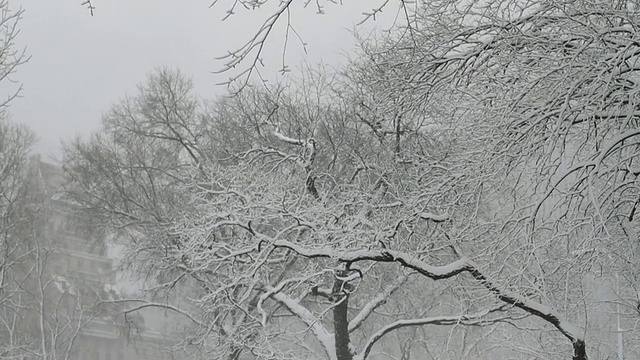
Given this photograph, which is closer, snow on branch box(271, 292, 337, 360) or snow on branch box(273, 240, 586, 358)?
snow on branch box(273, 240, 586, 358)

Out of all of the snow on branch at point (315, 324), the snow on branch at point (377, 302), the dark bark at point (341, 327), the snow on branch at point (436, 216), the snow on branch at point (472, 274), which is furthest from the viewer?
the snow on branch at point (377, 302)

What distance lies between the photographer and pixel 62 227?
31734 millimetres

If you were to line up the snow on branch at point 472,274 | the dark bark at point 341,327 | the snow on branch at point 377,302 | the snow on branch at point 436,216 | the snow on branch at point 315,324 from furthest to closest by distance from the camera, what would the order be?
the snow on branch at point 377,302, the snow on branch at point 315,324, the dark bark at point 341,327, the snow on branch at point 436,216, the snow on branch at point 472,274

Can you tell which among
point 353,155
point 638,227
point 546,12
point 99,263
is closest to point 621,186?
point 546,12

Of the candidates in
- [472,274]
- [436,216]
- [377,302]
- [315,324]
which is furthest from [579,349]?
[315,324]

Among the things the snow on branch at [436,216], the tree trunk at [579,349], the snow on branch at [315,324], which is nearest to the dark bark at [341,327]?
the snow on branch at [315,324]

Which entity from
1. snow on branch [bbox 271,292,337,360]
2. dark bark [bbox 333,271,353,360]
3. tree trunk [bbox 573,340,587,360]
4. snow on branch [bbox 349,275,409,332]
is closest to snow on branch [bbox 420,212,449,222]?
tree trunk [bbox 573,340,587,360]

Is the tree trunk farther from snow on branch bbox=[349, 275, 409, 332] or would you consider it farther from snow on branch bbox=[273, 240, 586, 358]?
snow on branch bbox=[349, 275, 409, 332]

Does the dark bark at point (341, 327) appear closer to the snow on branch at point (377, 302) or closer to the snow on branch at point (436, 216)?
the snow on branch at point (377, 302)

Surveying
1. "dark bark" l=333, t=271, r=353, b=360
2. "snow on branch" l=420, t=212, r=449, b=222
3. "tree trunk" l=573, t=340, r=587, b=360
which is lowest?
"tree trunk" l=573, t=340, r=587, b=360

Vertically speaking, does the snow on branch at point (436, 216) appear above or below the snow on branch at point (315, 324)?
above

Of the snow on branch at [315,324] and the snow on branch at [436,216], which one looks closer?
the snow on branch at [436,216]

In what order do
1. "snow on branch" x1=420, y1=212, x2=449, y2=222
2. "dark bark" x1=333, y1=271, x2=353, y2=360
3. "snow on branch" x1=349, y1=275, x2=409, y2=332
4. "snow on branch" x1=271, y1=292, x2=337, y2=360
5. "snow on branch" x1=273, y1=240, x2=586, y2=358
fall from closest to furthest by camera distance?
"snow on branch" x1=273, y1=240, x2=586, y2=358
"snow on branch" x1=420, y1=212, x2=449, y2=222
"dark bark" x1=333, y1=271, x2=353, y2=360
"snow on branch" x1=271, y1=292, x2=337, y2=360
"snow on branch" x1=349, y1=275, x2=409, y2=332

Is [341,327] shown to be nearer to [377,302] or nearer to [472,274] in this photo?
[377,302]
